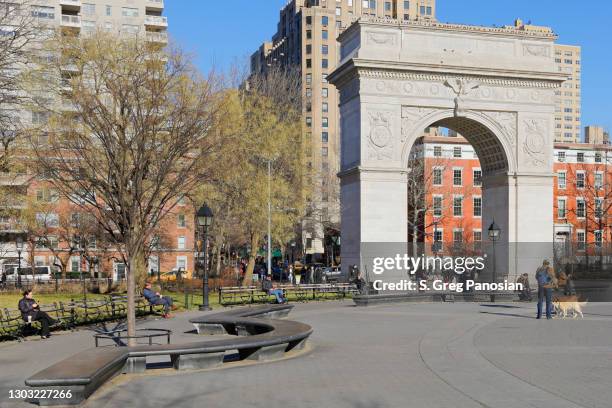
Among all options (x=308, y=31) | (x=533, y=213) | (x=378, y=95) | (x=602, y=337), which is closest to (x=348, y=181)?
(x=378, y=95)

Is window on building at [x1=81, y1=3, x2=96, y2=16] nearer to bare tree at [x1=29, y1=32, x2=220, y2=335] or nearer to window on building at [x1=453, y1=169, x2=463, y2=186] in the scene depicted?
window on building at [x1=453, y1=169, x2=463, y2=186]

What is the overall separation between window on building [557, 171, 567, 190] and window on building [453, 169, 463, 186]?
1021cm

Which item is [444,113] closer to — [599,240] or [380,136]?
[380,136]

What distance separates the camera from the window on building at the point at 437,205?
7150 cm

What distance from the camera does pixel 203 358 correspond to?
540 inches

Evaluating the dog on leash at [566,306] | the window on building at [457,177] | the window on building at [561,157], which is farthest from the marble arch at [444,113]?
the window on building at [561,157]

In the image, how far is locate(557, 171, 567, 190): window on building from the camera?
7681cm

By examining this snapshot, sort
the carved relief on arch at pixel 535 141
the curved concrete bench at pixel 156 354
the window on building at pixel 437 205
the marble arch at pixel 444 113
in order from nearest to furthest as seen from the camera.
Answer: the curved concrete bench at pixel 156 354
the marble arch at pixel 444 113
the carved relief on arch at pixel 535 141
the window on building at pixel 437 205

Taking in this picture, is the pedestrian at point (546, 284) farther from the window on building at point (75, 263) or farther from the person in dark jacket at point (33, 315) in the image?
the window on building at point (75, 263)

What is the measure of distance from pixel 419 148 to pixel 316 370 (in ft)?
199

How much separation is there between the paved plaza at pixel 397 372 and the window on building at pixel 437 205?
49601 mm

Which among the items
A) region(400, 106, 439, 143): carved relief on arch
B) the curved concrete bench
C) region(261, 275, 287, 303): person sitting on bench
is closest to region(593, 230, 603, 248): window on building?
region(400, 106, 439, 143): carved relief on arch

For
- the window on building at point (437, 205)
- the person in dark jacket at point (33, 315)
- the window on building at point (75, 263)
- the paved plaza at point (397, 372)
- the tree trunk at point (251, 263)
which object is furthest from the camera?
the window on building at point (437, 205)

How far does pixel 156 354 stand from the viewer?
42.3 feet
